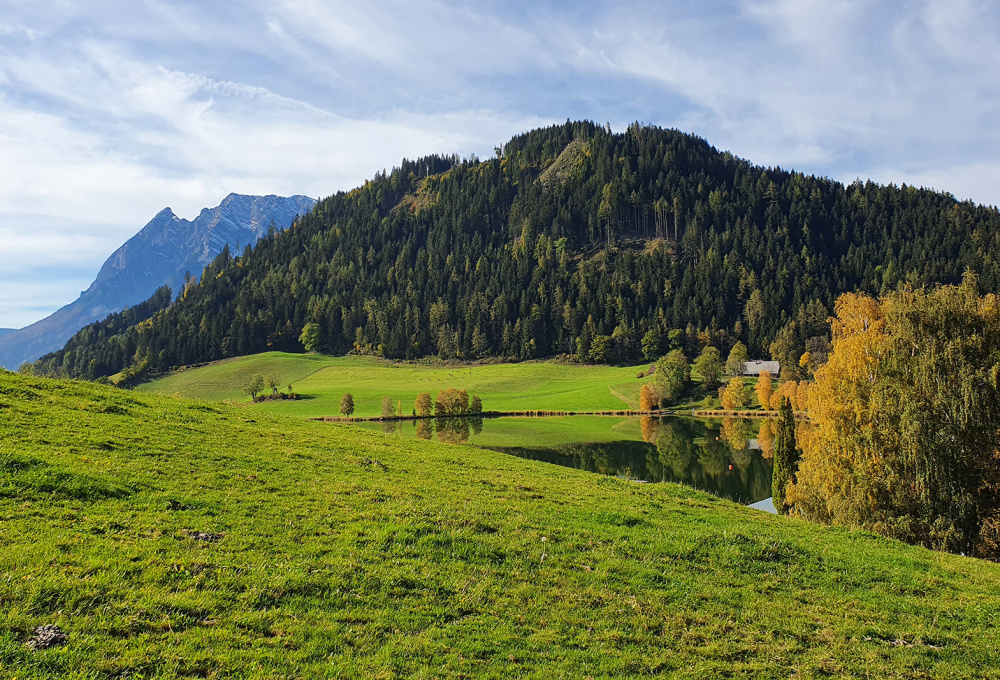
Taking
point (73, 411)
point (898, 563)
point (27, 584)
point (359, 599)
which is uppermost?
point (73, 411)

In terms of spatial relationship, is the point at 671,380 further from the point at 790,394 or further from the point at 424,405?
the point at 424,405

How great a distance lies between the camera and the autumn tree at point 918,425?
88.0 feet

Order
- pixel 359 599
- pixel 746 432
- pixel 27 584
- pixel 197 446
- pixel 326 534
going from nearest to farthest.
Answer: pixel 27 584
pixel 359 599
pixel 326 534
pixel 197 446
pixel 746 432

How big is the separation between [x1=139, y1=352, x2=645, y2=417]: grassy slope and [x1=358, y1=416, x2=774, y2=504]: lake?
62.0 feet

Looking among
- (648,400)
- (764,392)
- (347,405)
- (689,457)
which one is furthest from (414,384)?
(689,457)

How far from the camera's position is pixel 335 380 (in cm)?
17325

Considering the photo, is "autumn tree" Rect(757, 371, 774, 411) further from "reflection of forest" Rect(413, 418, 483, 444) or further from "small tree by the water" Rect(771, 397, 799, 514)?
"small tree by the water" Rect(771, 397, 799, 514)

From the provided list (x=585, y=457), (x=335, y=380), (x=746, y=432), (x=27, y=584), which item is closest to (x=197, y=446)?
(x=27, y=584)

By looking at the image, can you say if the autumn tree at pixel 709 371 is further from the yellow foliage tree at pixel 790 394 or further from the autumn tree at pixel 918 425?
the autumn tree at pixel 918 425

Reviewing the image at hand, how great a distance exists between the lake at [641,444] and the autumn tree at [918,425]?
2010 cm

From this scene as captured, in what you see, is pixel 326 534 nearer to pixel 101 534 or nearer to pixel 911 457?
pixel 101 534

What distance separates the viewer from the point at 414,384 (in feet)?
527

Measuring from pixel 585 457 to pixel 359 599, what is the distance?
224 ft

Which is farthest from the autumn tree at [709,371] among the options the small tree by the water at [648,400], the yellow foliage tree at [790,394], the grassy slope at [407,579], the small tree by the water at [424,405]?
the grassy slope at [407,579]
